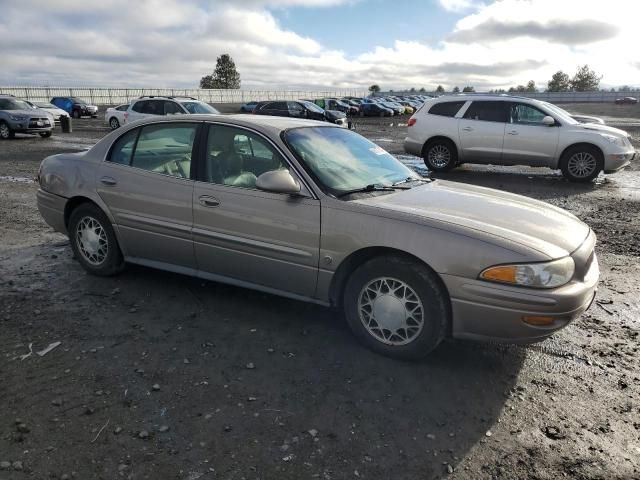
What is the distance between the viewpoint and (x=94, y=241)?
15.9 ft

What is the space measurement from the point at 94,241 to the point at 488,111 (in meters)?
9.65

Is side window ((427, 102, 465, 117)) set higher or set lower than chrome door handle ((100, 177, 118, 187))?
higher

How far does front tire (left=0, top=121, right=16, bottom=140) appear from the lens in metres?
19.8

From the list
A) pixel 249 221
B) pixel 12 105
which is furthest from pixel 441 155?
pixel 12 105

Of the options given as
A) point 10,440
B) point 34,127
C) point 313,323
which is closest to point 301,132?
point 313,323

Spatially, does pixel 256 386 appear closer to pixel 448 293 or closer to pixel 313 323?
pixel 313 323

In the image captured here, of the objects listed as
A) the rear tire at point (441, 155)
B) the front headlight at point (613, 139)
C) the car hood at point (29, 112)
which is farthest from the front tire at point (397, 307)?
the car hood at point (29, 112)

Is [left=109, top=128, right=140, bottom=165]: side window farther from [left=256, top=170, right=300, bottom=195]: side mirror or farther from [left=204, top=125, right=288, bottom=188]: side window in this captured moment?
[left=256, top=170, right=300, bottom=195]: side mirror

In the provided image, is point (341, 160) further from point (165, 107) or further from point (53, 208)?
point (165, 107)

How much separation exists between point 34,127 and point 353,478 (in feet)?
71.0

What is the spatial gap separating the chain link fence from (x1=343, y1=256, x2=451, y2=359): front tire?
5079 centimetres

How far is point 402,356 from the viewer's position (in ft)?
11.4

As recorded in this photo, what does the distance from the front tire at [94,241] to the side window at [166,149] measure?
2.20 ft

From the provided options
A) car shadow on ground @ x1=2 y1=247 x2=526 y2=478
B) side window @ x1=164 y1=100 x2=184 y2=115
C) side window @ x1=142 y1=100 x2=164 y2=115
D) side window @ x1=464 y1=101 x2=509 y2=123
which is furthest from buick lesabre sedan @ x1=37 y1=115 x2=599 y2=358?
side window @ x1=142 y1=100 x2=164 y2=115
